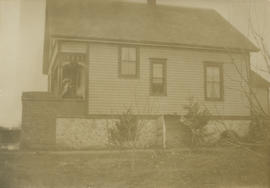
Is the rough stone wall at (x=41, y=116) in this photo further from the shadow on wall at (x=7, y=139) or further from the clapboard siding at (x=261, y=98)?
the clapboard siding at (x=261, y=98)

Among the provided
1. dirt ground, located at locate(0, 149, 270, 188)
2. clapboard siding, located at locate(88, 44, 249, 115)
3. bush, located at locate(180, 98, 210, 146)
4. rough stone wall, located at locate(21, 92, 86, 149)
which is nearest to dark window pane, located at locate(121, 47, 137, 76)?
clapboard siding, located at locate(88, 44, 249, 115)

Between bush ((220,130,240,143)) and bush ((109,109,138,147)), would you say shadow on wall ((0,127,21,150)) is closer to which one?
bush ((109,109,138,147))

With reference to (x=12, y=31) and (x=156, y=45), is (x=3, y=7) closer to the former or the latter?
(x=12, y=31)

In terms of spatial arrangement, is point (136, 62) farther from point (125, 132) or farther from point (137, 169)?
point (137, 169)

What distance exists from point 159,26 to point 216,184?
16.3 feet

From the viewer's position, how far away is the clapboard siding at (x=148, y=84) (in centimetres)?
844

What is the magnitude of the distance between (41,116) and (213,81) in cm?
474

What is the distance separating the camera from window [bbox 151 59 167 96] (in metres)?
9.00

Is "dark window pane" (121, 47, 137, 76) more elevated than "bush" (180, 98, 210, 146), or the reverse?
"dark window pane" (121, 47, 137, 76)

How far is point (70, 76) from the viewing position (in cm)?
902

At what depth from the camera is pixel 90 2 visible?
309 inches

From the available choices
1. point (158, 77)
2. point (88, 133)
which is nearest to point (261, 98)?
point (158, 77)

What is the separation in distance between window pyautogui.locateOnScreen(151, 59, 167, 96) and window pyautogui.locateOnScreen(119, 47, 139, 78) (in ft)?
1.72

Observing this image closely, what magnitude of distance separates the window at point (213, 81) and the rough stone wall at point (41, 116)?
3585 millimetres
